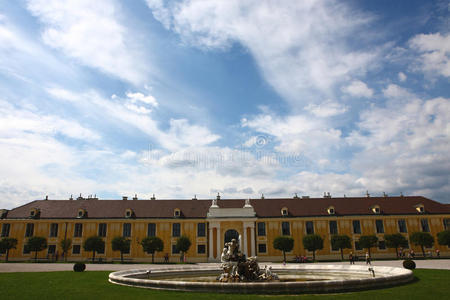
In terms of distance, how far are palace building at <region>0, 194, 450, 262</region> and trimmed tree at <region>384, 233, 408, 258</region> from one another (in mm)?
3174

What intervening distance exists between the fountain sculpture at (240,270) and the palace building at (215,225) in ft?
103

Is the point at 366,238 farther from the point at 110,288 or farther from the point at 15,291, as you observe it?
the point at 15,291

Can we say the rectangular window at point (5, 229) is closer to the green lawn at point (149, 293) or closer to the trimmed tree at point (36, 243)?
the trimmed tree at point (36, 243)

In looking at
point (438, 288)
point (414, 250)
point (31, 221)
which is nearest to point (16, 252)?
point (31, 221)

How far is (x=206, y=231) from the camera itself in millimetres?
52344

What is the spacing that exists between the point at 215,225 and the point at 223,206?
582 cm

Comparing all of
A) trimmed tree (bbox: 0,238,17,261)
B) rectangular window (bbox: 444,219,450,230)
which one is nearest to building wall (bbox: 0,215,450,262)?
rectangular window (bbox: 444,219,450,230)

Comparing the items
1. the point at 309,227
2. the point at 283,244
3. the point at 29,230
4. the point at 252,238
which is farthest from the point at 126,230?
the point at 309,227

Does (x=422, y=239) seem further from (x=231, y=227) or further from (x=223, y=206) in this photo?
(x=223, y=206)

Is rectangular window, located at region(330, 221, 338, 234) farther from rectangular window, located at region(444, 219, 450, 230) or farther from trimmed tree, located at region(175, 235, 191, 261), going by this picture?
trimmed tree, located at region(175, 235, 191, 261)

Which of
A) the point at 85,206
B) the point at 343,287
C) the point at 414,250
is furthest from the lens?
the point at 85,206

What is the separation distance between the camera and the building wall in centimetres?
5075

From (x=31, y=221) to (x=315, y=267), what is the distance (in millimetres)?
44285

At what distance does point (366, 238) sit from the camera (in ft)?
157
